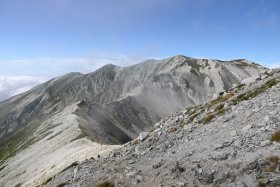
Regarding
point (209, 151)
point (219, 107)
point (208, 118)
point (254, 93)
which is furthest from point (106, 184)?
point (254, 93)

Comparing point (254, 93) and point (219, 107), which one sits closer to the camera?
point (219, 107)

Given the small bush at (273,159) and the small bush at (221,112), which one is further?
the small bush at (221,112)

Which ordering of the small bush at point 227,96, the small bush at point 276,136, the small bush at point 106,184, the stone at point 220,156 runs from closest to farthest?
1. the small bush at point 276,136
2. the stone at point 220,156
3. the small bush at point 106,184
4. the small bush at point 227,96

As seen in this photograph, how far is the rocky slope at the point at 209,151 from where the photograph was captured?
71.4ft

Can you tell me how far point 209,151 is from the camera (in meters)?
25.6

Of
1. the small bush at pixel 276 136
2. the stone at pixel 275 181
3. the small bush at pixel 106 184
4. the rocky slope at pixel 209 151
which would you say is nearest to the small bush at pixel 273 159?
the rocky slope at pixel 209 151

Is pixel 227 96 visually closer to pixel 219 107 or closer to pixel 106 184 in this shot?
pixel 219 107

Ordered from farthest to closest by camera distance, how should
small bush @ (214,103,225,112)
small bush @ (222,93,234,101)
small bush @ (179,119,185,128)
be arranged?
1. small bush @ (222,93,234,101)
2. small bush @ (179,119,185,128)
3. small bush @ (214,103,225,112)

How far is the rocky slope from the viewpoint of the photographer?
21750 millimetres

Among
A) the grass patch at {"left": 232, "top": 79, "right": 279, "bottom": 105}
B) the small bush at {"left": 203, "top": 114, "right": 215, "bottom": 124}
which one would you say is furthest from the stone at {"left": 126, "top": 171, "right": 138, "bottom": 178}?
the grass patch at {"left": 232, "top": 79, "right": 279, "bottom": 105}

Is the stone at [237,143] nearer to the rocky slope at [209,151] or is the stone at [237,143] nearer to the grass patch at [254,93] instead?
the rocky slope at [209,151]

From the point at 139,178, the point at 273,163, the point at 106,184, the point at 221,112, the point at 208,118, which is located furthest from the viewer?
the point at 221,112

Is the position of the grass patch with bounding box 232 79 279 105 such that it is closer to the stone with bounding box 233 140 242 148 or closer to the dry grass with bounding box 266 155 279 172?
the stone with bounding box 233 140 242 148

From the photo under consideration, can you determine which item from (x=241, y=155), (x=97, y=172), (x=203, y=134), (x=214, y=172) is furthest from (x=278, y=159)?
(x=97, y=172)
